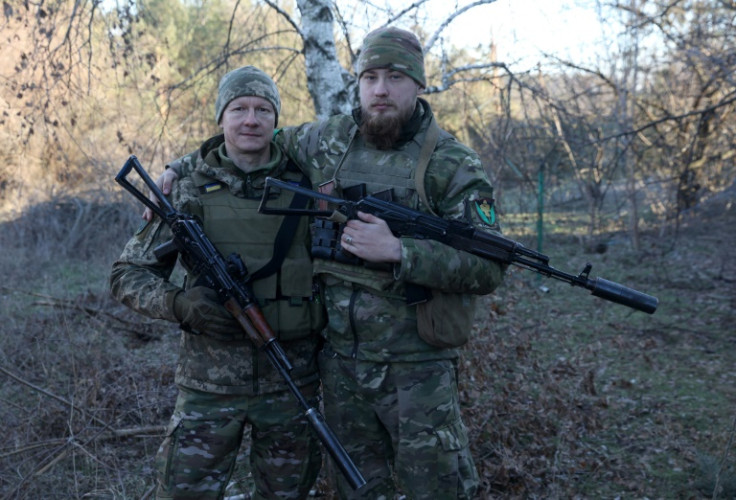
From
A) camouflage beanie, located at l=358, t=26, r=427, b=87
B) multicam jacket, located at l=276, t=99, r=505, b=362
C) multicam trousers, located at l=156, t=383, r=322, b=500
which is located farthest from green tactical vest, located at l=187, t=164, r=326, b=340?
camouflage beanie, located at l=358, t=26, r=427, b=87

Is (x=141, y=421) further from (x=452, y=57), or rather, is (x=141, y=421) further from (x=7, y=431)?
(x=452, y=57)

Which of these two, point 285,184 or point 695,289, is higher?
point 285,184

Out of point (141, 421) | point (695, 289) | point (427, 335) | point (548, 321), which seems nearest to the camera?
point (427, 335)

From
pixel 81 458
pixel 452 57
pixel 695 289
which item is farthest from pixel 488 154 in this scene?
pixel 81 458

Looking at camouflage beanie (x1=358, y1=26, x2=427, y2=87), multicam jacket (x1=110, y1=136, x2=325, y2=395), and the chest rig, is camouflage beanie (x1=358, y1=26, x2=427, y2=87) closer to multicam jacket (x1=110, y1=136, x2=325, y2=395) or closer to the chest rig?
the chest rig

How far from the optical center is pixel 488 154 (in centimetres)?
964

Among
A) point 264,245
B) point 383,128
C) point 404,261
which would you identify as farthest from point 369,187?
point 264,245

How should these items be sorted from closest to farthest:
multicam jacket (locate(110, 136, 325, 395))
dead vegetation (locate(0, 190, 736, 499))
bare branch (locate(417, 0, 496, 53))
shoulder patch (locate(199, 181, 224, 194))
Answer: multicam jacket (locate(110, 136, 325, 395)) → shoulder patch (locate(199, 181, 224, 194)) → dead vegetation (locate(0, 190, 736, 499)) → bare branch (locate(417, 0, 496, 53))

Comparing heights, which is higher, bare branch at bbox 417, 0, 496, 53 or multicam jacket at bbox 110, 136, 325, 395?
bare branch at bbox 417, 0, 496, 53

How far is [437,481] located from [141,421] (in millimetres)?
2824

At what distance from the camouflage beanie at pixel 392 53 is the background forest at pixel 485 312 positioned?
1.80m

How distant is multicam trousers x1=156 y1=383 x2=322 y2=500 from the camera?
272 centimetres

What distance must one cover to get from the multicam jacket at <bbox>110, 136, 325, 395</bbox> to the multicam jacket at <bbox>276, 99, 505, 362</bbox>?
140 millimetres

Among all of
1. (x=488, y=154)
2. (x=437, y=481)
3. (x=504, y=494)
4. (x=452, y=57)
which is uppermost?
(x=452, y=57)
